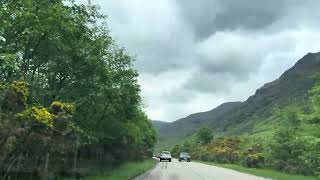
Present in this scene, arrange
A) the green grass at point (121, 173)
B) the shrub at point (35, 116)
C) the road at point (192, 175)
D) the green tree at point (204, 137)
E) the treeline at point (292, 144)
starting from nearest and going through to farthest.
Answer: the shrub at point (35, 116), the green grass at point (121, 173), the treeline at point (292, 144), the road at point (192, 175), the green tree at point (204, 137)

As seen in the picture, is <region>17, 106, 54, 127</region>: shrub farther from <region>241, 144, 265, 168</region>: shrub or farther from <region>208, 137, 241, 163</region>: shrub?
<region>208, 137, 241, 163</region>: shrub

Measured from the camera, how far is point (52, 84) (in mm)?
23125

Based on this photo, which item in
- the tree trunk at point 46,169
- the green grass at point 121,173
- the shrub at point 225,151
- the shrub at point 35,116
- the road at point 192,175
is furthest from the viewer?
the shrub at point 225,151

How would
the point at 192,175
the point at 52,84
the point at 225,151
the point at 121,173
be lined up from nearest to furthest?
the point at 52,84
the point at 121,173
the point at 192,175
the point at 225,151

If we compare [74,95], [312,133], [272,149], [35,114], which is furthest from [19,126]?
[272,149]

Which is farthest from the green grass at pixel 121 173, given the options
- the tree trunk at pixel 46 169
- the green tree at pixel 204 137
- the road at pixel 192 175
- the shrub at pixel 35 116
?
the green tree at pixel 204 137

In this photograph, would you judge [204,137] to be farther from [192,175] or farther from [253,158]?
[192,175]

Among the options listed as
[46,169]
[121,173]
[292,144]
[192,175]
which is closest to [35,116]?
[46,169]

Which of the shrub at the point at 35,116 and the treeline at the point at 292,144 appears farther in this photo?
the treeline at the point at 292,144

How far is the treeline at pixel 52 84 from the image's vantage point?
15.8 metres

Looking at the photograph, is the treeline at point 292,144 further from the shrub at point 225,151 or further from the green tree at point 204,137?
the green tree at point 204,137

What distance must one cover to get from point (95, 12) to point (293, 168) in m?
31.5

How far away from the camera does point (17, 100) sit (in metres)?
15.6

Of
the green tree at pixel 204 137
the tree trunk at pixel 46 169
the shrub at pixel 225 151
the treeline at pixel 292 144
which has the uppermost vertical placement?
the green tree at pixel 204 137
